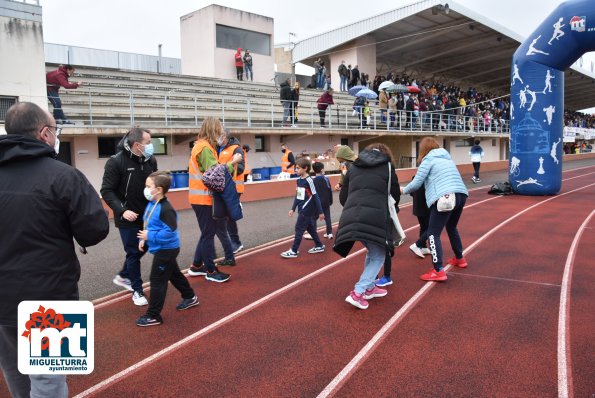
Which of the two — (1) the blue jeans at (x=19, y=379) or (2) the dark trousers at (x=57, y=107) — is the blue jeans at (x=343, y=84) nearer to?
(2) the dark trousers at (x=57, y=107)

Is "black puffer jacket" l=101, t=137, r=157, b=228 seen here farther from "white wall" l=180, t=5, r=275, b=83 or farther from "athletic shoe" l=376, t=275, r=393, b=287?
"white wall" l=180, t=5, r=275, b=83

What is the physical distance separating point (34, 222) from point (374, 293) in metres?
3.76

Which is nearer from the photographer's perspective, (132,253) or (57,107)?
(132,253)

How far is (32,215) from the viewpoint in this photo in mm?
2221

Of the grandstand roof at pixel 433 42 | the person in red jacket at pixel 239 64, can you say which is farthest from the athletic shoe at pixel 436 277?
the grandstand roof at pixel 433 42

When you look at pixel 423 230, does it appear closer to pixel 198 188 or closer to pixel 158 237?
pixel 198 188

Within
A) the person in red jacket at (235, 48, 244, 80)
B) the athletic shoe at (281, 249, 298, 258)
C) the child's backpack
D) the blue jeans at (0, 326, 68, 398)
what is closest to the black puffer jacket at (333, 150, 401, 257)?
the athletic shoe at (281, 249, 298, 258)

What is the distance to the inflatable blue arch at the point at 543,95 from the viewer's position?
41.6 ft

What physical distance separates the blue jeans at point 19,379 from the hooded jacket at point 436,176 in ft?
13.9

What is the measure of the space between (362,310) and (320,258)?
2231 millimetres

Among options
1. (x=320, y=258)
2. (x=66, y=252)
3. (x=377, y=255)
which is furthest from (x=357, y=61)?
(x=66, y=252)

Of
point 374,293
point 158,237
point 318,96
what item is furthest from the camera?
point 318,96

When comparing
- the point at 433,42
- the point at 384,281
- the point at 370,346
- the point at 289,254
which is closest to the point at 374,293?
the point at 384,281

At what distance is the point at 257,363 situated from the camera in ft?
12.1
